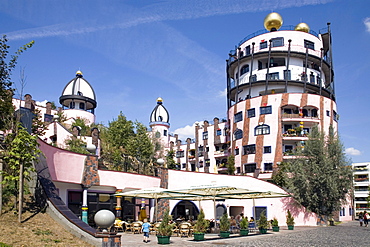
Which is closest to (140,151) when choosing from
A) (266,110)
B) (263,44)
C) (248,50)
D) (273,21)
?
(266,110)

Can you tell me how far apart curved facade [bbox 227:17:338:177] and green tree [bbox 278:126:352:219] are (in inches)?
344

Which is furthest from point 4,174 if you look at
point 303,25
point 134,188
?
point 303,25

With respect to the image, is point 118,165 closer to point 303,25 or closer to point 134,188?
point 134,188

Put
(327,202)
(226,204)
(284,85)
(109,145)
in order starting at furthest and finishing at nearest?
(284,85), (109,145), (327,202), (226,204)

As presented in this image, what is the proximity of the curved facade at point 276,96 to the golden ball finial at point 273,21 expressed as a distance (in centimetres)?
278

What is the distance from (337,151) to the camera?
36.1m

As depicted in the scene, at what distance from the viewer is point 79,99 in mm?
52500

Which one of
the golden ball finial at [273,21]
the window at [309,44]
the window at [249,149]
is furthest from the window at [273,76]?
the window at [249,149]

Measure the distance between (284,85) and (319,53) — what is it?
24.6 feet

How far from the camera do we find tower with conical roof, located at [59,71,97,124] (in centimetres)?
5184

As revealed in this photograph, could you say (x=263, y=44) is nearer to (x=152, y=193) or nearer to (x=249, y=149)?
(x=249, y=149)

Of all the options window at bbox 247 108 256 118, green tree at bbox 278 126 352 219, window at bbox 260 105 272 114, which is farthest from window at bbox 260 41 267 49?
green tree at bbox 278 126 352 219

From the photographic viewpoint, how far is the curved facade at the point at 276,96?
46281 millimetres

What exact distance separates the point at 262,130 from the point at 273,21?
16575 mm
